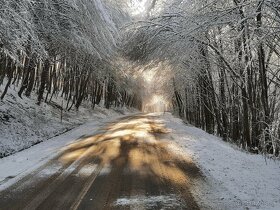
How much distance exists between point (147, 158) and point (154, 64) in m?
6.93

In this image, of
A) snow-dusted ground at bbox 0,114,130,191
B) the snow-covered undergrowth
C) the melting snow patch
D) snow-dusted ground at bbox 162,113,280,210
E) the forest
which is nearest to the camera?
the melting snow patch

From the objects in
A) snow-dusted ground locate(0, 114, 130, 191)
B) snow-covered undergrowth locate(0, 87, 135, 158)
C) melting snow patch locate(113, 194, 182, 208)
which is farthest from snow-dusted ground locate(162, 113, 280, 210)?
snow-covered undergrowth locate(0, 87, 135, 158)

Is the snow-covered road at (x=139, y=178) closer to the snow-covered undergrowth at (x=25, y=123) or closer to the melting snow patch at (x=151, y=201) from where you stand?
the melting snow patch at (x=151, y=201)

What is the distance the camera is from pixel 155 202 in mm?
6414

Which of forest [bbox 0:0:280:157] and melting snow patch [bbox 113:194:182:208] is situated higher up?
forest [bbox 0:0:280:157]

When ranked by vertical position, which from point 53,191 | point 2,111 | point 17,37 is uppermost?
point 17,37

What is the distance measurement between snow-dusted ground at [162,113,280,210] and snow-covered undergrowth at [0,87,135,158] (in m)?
6.28

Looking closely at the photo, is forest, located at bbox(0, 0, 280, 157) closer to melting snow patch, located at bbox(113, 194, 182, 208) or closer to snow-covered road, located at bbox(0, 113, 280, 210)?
snow-covered road, located at bbox(0, 113, 280, 210)

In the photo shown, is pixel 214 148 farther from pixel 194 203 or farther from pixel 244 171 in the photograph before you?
pixel 194 203

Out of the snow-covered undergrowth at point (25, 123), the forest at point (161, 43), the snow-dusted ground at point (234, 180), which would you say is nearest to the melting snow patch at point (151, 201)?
the snow-dusted ground at point (234, 180)

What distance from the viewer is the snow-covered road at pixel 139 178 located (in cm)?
650

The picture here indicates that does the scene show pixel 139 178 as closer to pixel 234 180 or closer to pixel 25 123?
pixel 234 180

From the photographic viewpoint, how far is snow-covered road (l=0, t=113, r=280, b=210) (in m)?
6.50

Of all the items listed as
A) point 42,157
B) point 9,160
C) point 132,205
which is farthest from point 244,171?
point 9,160
